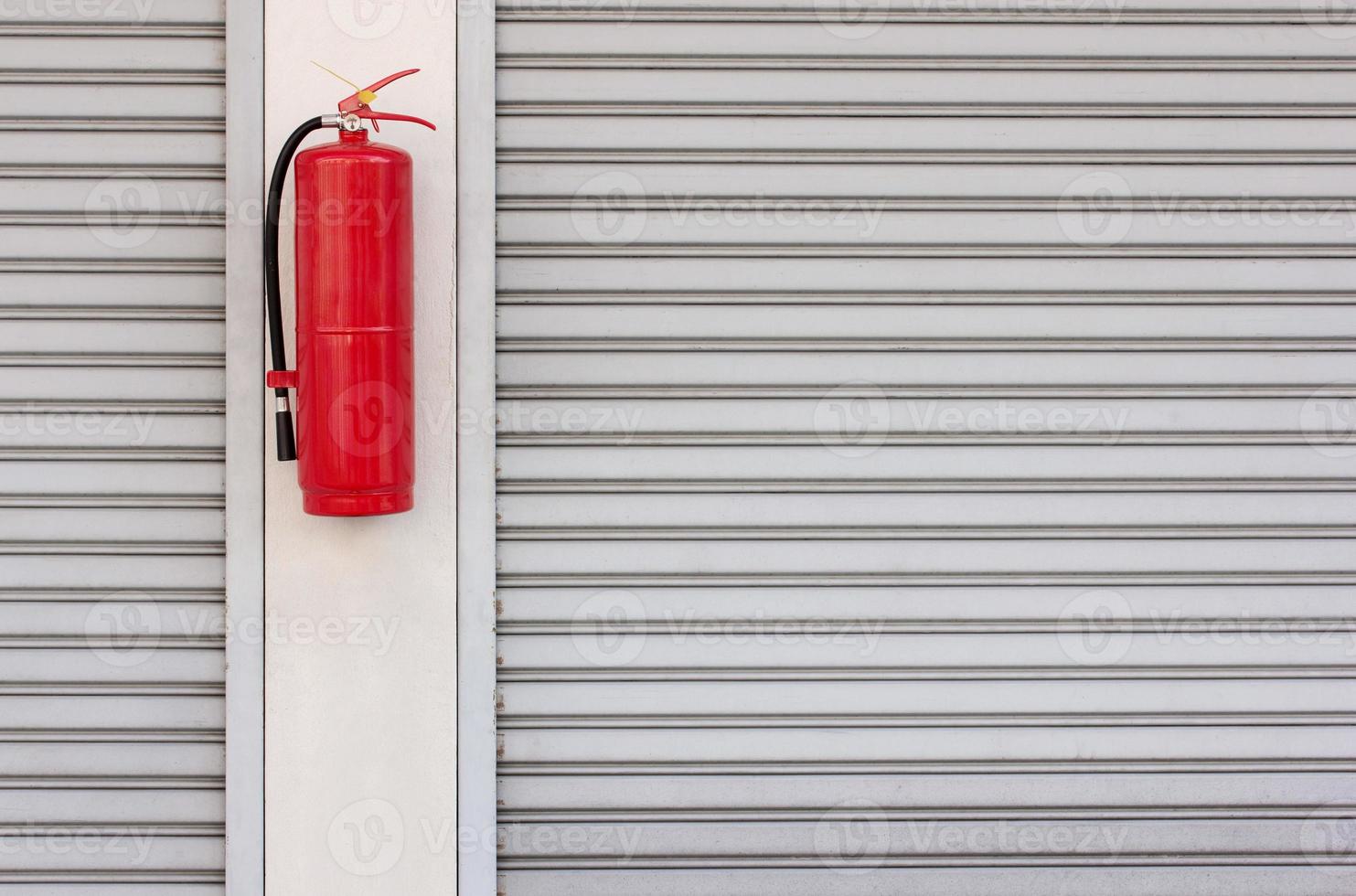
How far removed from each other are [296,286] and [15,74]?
119 centimetres

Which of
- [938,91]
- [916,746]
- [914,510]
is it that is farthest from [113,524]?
[938,91]

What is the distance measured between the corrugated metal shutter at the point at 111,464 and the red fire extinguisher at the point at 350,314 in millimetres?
513

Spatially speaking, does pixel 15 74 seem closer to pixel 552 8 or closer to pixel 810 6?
pixel 552 8

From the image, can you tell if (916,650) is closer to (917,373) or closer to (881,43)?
(917,373)

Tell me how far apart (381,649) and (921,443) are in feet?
5.55

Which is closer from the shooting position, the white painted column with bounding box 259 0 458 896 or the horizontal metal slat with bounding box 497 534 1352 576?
the white painted column with bounding box 259 0 458 896

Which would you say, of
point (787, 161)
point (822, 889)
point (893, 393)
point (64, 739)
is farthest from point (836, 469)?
point (64, 739)

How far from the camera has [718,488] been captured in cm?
267

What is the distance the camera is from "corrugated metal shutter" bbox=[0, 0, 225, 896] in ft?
8.51

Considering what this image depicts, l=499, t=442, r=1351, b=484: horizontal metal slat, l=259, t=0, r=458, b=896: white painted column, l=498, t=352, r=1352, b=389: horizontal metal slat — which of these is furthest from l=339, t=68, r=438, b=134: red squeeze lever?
l=499, t=442, r=1351, b=484: horizontal metal slat

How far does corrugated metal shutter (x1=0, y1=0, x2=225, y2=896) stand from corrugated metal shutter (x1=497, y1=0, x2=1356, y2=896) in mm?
878

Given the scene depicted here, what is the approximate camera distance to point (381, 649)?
2.53 m

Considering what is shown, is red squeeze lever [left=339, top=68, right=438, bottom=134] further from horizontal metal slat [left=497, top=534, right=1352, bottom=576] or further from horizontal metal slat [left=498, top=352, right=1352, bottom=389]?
horizontal metal slat [left=497, top=534, right=1352, bottom=576]

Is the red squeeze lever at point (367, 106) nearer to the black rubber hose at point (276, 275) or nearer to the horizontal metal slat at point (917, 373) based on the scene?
the black rubber hose at point (276, 275)
